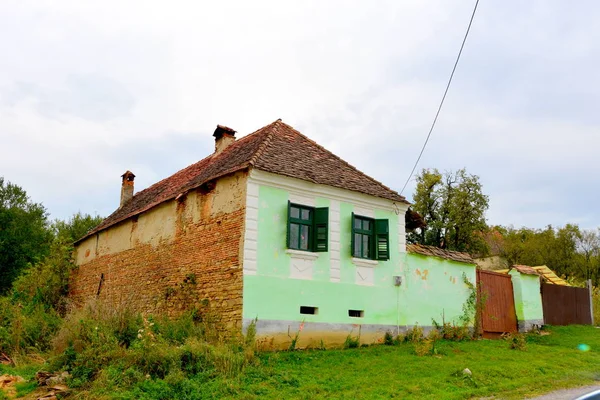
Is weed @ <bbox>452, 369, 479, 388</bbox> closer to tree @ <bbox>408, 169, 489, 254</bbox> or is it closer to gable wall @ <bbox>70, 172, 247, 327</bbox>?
gable wall @ <bbox>70, 172, 247, 327</bbox>

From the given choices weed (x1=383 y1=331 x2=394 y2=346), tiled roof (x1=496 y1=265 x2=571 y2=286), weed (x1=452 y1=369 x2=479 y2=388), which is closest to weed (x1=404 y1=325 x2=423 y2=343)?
weed (x1=383 y1=331 x2=394 y2=346)

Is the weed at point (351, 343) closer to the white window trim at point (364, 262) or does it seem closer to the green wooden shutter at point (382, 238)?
the white window trim at point (364, 262)

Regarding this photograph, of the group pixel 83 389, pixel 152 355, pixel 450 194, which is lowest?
pixel 83 389

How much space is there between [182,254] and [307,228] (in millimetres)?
4064

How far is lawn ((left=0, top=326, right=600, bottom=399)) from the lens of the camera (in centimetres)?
986

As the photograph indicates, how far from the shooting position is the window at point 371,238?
16.0 m

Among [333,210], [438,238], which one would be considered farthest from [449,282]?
[438,238]

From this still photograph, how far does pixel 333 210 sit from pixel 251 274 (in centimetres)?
334

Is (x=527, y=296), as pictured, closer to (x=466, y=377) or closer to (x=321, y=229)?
(x=321, y=229)

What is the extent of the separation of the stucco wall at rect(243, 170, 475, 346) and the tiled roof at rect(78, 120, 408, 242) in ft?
1.15

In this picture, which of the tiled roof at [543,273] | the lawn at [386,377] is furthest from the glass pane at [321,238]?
the tiled roof at [543,273]

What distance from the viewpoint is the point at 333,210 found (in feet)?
A: 51.0

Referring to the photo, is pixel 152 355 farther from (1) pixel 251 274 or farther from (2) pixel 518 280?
(2) pixel 518 280

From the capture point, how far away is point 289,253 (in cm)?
1438
